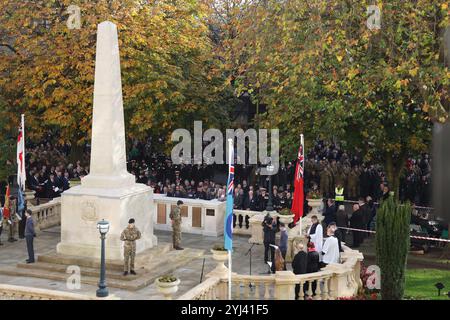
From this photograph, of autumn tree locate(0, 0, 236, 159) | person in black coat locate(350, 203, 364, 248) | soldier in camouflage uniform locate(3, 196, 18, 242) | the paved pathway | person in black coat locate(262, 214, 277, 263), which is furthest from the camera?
autumn tree locate(0, 0, 236, 159)

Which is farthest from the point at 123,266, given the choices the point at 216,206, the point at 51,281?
the point at 216,206

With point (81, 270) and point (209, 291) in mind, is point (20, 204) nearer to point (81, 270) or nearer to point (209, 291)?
point (81, 270)

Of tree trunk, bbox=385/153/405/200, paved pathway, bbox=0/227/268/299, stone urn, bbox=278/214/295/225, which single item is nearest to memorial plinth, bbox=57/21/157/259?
paved pathway, bbox=0/227/268/299

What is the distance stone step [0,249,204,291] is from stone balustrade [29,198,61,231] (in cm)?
607

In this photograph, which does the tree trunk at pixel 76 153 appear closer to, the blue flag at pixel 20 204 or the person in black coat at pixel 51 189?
the person in black coat at pixel 51 189

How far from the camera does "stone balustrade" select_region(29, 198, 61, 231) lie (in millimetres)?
27281

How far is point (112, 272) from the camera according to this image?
797 inches

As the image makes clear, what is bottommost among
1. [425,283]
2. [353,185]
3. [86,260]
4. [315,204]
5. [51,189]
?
[425,283]

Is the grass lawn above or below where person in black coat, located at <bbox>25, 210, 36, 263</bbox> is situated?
below

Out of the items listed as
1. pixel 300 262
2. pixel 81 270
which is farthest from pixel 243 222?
pixel 300 262

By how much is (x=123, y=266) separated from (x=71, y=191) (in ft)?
9.87

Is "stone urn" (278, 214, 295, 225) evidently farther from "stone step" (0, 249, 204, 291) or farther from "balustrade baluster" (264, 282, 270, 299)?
"balustrade baluster" (264, 282, 270, 299)

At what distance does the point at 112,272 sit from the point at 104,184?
277 centimetres

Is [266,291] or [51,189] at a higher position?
[51,189]
